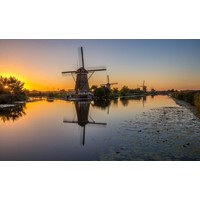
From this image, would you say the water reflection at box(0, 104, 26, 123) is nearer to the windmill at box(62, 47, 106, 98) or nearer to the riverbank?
the riverbank

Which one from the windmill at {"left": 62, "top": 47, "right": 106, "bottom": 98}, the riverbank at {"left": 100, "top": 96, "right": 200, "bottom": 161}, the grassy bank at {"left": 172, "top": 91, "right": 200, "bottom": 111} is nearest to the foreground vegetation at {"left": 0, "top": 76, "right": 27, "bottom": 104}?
the windmill at {"left": 62, "top": 47, "right": 106, "bottom": 98}

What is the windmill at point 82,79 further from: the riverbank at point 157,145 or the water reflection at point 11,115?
the riverbank at point 157,145

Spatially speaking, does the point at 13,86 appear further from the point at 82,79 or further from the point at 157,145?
the point at 157,145

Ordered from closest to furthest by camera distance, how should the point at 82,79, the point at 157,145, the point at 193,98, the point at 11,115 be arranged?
the point at 157,145, the point at 11,115, the point at 193,98, the point at 82,79

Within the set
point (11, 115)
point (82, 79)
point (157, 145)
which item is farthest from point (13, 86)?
point (157, 145)

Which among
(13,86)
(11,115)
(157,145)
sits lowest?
(157,145)

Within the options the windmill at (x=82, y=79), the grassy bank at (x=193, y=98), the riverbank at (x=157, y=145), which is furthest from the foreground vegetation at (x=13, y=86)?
the riverbank at (x=157, y=145)

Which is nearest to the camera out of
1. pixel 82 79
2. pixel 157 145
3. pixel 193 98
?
pixel 157 145

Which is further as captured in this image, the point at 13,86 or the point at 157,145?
the point at 13,86

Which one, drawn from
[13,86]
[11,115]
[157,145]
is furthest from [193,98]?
[13,86]

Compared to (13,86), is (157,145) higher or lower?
lower

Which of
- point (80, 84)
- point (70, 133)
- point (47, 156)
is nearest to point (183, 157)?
point (47, 156)

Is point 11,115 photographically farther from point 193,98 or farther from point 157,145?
point 193,98

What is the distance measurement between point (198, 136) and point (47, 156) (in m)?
5.93
